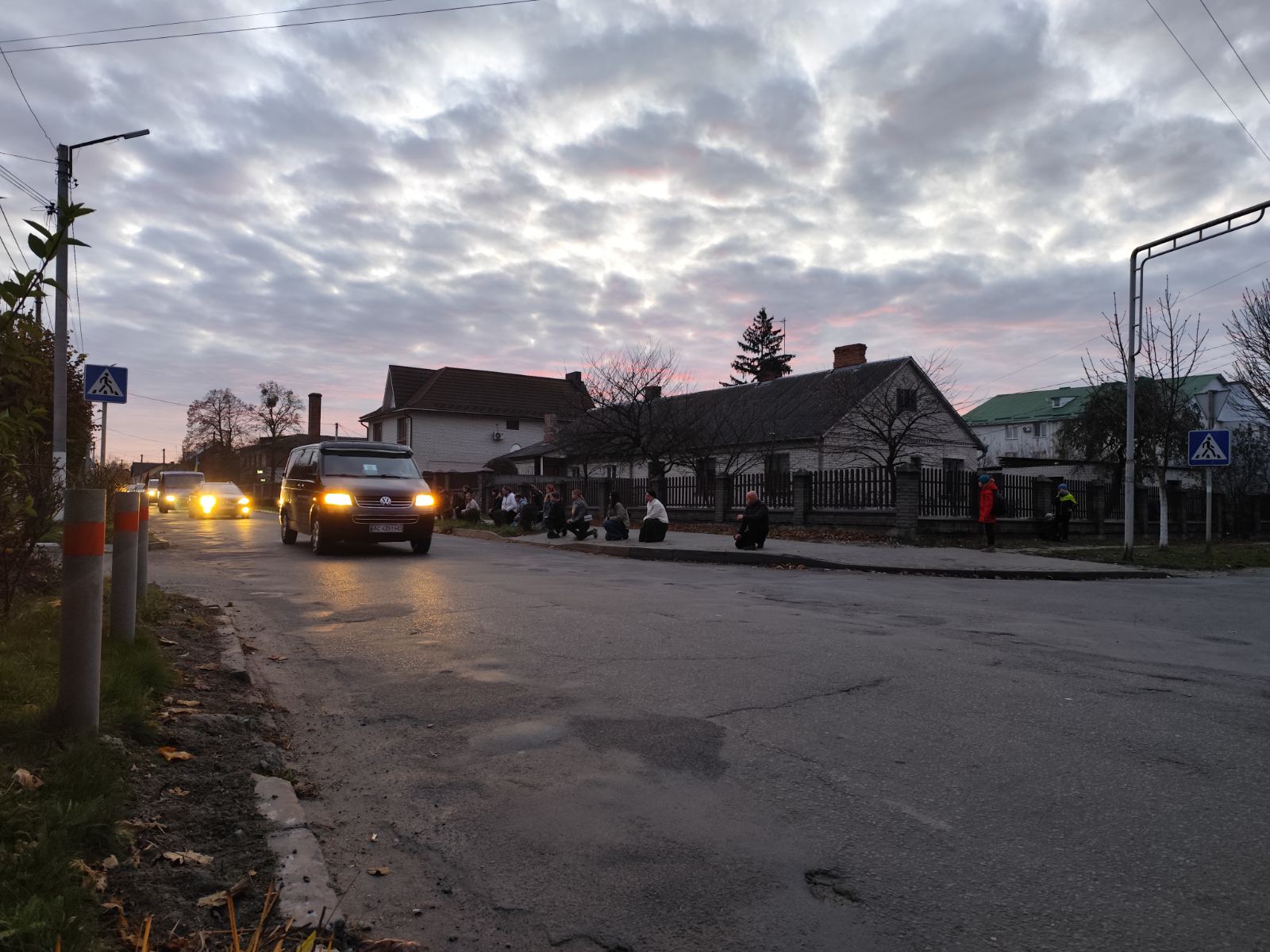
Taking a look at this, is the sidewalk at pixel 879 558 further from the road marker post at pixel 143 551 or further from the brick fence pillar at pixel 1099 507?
the road marker post at pixel 143 551

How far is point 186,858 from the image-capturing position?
9.68 feet

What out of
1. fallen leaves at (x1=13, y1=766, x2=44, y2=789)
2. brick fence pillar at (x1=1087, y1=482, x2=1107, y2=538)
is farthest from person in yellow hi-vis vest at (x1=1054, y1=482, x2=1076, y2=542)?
fallen leaves at (x1=13, y1=766, x2=44, y2=789)

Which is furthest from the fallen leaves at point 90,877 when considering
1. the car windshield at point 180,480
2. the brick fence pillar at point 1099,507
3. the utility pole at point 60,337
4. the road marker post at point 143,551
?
the car windshield at point 180,480

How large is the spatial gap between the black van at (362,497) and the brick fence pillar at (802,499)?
1163cm

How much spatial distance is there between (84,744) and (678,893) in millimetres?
2433

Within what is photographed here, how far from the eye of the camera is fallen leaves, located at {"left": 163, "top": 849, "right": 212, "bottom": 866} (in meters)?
2.92

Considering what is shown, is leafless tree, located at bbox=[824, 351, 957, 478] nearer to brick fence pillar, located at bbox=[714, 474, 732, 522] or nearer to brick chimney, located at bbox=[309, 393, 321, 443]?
brick fence pillar, located at bbox=[714, 474, 732, 522]

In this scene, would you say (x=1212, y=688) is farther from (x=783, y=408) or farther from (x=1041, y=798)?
(x=783, y=408)

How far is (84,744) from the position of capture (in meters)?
3.49

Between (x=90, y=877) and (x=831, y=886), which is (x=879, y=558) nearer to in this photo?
(x=831, y=886)

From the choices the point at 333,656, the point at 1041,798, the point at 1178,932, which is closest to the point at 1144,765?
the point at 1041,798

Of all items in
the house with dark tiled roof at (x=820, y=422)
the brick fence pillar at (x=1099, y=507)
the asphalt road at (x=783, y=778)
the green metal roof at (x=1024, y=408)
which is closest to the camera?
the asphalt road at (x=783, y=778)

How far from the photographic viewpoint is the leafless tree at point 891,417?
101 feet

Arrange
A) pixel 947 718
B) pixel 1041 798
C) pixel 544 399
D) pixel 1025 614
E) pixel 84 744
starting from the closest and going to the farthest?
1. pixel 84 744
2. pixel 1041 798
3. pixel 947 718
4. pixel 1025 614
5. pixel 544 399
